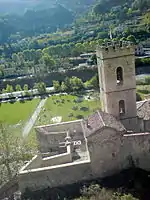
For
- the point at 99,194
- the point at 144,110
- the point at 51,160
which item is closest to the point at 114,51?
the point at 144,110

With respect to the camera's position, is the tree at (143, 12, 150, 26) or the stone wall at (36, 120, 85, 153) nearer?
A: the stone wall at (36, 120, 85, 153)

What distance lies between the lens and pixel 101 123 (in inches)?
1144

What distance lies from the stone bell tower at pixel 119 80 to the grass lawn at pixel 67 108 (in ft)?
63.5

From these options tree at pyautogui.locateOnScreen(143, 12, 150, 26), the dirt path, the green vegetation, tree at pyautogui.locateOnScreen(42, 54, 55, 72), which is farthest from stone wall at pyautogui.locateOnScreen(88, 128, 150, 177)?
tree at pyautogui.locateOnScreen(143, 12, 150, 26)

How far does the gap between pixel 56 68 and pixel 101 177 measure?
63.1 meters

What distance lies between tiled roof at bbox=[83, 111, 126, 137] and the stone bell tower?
162 centimetres

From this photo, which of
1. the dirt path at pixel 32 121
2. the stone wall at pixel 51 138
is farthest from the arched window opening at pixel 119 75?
the dirt path at pixel 32 121

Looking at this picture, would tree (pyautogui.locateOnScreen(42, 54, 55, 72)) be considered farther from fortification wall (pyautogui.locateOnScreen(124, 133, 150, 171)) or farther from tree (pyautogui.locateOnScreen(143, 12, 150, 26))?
fortification wall (pyautogui.locateOnScreen(124, 133, 150, 171))

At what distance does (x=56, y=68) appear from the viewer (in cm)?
9019

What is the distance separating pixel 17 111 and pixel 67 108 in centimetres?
989

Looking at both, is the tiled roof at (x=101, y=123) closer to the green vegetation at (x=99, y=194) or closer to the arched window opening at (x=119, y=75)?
the arched window opening at (x=119, y=75)

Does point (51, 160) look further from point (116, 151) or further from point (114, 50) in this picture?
point (114, 50)

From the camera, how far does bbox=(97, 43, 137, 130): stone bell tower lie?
31484 mm

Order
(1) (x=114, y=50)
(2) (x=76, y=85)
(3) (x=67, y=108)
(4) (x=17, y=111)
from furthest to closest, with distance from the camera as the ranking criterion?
1. (2) (x=76, y=85)
2. (4) (x=17, y=111)
3. (3) (x=67, y=108)
4. (1) (x=114, y=50)
